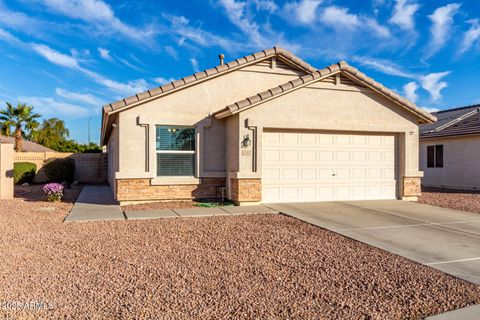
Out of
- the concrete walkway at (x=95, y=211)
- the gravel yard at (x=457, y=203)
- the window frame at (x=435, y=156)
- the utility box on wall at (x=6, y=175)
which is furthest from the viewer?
the window frame at (x=435, y=156)

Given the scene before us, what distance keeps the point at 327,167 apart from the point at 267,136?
243 centimetres

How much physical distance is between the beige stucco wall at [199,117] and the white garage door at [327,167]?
5.49ft

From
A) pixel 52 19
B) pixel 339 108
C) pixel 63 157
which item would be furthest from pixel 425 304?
pixel 63 157

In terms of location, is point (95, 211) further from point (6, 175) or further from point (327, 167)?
point (327, 167)

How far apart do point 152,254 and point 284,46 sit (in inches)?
378

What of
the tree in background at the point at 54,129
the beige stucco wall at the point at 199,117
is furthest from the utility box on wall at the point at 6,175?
the tree in background at the point at 54,129

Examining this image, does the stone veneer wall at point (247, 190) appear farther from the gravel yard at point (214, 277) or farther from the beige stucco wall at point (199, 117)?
the gravel yard at point (214, 277)

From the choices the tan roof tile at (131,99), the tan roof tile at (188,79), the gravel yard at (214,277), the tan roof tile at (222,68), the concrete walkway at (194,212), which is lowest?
the gravel yard at (214,277)

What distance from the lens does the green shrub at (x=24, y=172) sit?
20.0 metres

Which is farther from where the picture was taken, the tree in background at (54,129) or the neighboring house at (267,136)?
the tree in background at (54,129)

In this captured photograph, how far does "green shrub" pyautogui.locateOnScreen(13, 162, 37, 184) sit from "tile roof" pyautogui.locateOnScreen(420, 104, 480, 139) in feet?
74.7

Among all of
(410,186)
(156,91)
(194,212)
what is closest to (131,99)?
(156,91)

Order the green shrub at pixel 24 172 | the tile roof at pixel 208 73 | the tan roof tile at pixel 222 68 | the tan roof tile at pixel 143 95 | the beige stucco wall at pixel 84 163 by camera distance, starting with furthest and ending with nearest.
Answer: the beige stucco wall at pixel 84 163 → the green shrub at pixel 24 172 → the tan roof tile at pixel 222 68 → the tan roof tile at pixel 143 95 → the tile roof at pixel 208 73

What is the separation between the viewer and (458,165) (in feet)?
60.4
